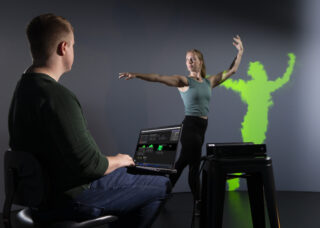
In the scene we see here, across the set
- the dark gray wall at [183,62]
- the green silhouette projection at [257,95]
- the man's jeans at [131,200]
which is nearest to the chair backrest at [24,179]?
the man's jeans at [131,200]

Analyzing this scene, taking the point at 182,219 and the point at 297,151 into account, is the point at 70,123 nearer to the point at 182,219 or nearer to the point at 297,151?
the point at 182,219

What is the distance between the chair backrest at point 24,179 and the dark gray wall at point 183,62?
7.93ft

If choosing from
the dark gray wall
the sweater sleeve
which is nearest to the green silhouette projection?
the dark gray wall

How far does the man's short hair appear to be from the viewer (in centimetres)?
98

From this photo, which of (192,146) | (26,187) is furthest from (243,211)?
(26,187)

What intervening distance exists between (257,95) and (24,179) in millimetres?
3512

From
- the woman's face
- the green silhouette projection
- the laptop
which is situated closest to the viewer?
the laptop

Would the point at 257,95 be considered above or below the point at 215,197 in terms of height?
above

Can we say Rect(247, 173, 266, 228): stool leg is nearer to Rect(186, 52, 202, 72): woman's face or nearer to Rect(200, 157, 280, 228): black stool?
Rect(200, 157, 280, 228): black stool

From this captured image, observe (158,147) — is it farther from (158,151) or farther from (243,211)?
(243,211)

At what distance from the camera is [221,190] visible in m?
1.40

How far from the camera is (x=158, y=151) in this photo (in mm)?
1367

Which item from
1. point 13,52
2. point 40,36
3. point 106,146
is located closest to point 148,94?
point 106,146

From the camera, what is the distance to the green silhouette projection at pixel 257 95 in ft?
12.7
